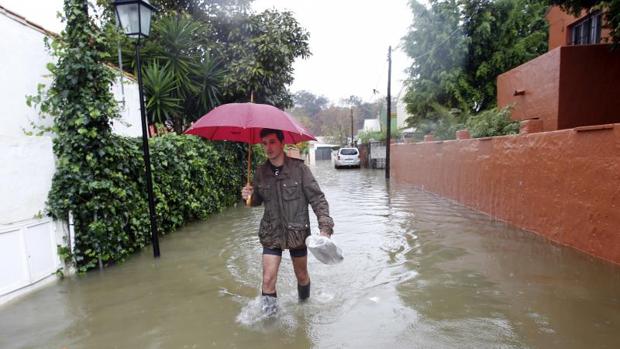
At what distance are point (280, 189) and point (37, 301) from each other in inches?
114

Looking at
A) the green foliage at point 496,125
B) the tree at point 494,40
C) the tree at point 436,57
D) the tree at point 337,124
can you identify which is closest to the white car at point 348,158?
the tree at point 436,57

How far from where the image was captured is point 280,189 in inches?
141

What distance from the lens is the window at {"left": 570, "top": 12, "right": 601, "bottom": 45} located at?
490 inches

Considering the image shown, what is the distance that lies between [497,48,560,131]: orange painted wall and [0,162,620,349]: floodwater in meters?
4.66

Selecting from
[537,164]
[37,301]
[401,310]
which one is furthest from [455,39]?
[37,301]

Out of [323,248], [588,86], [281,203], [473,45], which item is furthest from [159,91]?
[473,45]

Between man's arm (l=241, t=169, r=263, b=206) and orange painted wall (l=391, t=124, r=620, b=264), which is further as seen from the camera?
orange painted wall (l=391, t=124, r=620, b=264)

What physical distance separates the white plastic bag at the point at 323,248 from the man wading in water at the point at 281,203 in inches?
10.0

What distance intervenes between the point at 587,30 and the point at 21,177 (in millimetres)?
15985

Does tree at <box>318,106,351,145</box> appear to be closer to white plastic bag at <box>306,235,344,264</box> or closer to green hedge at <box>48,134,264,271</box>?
green hedge at <box>48,134,264,271</box>

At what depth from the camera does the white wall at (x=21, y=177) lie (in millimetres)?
4152

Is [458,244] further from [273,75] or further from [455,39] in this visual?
[455,39]

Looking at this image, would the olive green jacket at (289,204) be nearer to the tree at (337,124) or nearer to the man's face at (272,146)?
the man's face at (272,146)

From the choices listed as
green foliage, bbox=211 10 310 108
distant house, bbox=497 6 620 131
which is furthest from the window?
green foliage, bbox=211 10 310 108
